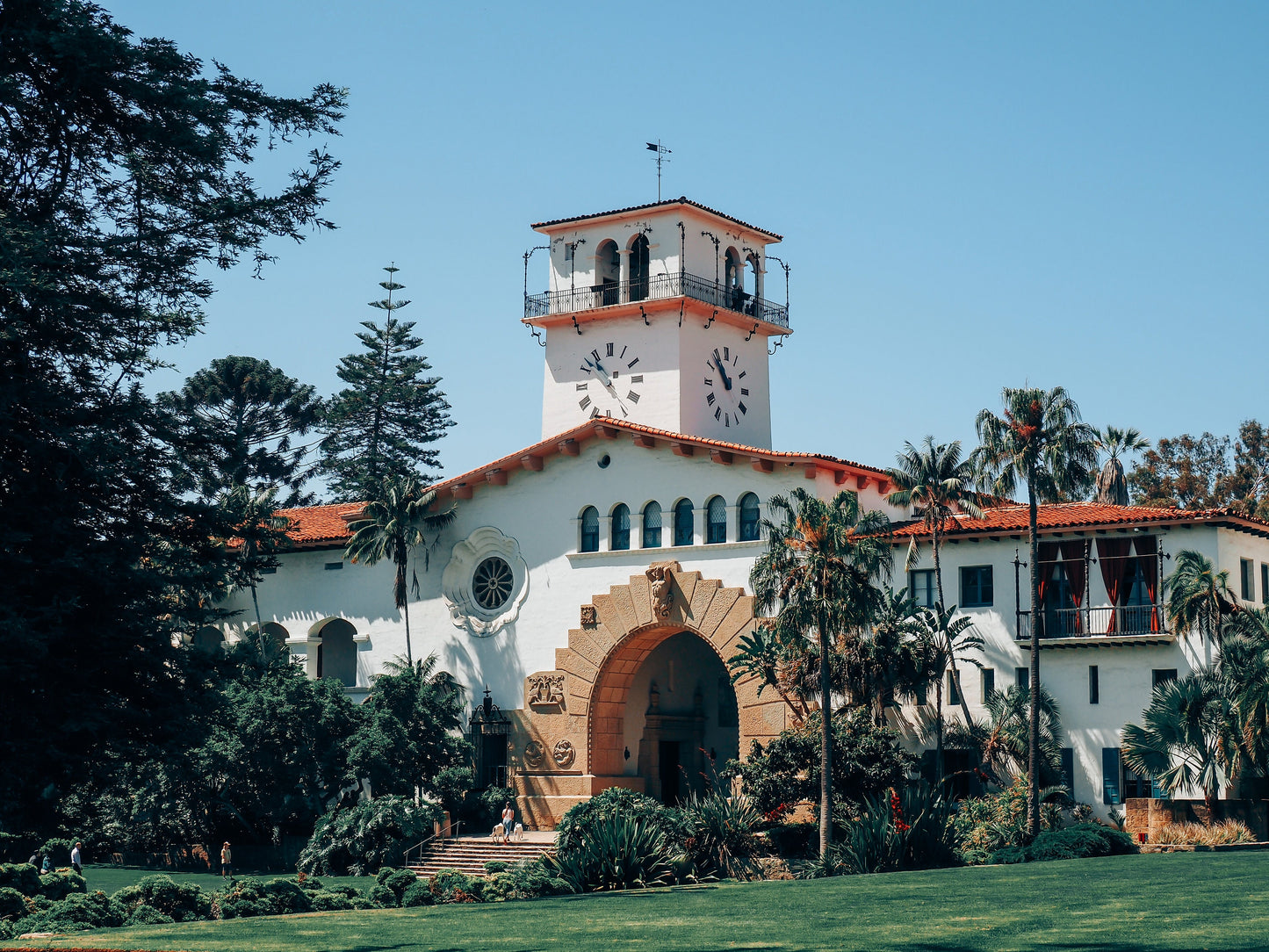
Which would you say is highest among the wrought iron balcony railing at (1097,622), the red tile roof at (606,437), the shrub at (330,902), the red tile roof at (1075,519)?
the red tile roof at (606,437)

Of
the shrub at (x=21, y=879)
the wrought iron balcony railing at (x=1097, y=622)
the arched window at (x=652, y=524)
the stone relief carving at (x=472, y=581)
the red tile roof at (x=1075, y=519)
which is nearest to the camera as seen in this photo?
the shrub at (x=21, y=879)

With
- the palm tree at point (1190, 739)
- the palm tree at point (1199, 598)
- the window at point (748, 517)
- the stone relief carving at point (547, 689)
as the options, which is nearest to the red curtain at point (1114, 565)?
the palm tree at point (1199, 598)

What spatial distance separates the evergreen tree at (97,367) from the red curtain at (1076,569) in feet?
90.4

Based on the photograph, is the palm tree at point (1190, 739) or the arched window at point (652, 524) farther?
the arched window at point (652, 524)

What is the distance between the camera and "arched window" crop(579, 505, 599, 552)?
49.1 metres

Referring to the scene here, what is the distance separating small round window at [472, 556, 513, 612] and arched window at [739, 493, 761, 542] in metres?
8.38

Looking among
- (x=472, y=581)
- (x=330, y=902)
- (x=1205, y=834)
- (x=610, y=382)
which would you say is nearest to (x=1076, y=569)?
(x=1205, y=834)

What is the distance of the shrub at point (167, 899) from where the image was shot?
28.2 metres

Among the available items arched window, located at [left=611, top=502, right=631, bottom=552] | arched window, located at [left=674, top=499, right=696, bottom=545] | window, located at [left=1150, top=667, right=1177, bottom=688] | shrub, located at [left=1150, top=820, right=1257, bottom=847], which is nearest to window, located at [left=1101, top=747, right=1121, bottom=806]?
window, located at [left=1150, top=667, right=1177, bottom=688]

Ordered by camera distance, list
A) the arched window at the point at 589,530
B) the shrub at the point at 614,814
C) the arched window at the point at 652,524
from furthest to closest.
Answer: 1. the arched window at the point at 589,530
2. the arched window at the point at 652,524
3. the shrub at the point at 614,814

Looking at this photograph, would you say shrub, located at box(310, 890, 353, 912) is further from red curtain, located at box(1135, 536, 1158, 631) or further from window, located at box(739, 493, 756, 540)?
red curtain, located at box(1135, 536, 1158, 631)

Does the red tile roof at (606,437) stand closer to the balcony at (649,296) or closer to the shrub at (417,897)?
the balcony at (649,296)

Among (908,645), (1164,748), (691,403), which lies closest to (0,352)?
(908,645)

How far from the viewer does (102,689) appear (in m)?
19.7
